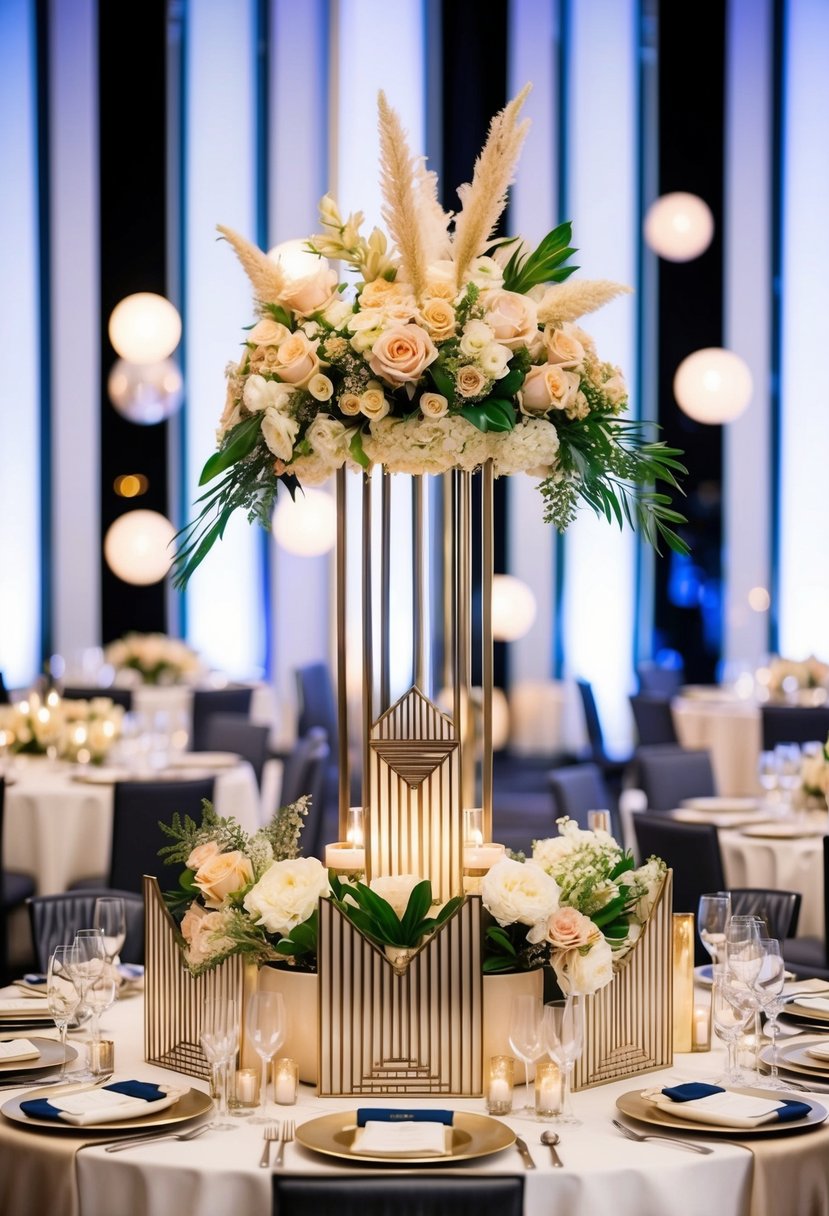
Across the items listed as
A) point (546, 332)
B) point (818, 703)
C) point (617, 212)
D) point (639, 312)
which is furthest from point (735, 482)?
point (546, 332)

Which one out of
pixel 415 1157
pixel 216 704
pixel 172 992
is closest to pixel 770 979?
pixel 415 1157

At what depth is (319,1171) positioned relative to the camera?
2176mm

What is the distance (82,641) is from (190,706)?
7.24 feet

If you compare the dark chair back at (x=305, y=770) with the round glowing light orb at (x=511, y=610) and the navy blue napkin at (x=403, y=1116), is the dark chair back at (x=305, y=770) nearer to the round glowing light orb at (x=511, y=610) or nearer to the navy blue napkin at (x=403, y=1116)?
the navy blue napkin at (x=403, y=1116)

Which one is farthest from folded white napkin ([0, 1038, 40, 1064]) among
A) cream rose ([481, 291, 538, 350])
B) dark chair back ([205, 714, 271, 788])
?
dark chair back ([205, 714, 271, 788])

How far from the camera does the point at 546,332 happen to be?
279 cm

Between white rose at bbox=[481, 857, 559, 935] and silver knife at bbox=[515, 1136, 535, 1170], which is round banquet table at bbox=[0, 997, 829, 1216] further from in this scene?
white rose at bbox=[481, 857, 559, 935]

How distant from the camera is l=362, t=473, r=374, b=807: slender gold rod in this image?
2750 millimetres

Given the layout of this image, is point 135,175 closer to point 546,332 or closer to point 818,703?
point 818,703

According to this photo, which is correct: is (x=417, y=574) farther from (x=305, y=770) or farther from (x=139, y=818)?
(x=305, y=770)

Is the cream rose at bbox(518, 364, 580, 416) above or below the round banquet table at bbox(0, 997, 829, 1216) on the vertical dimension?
above

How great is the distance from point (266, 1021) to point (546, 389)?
114 cm

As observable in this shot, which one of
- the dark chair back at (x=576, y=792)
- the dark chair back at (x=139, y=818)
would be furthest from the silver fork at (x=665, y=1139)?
the dark chair back at (x=139, y=818)

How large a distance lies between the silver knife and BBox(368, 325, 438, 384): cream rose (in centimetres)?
122
